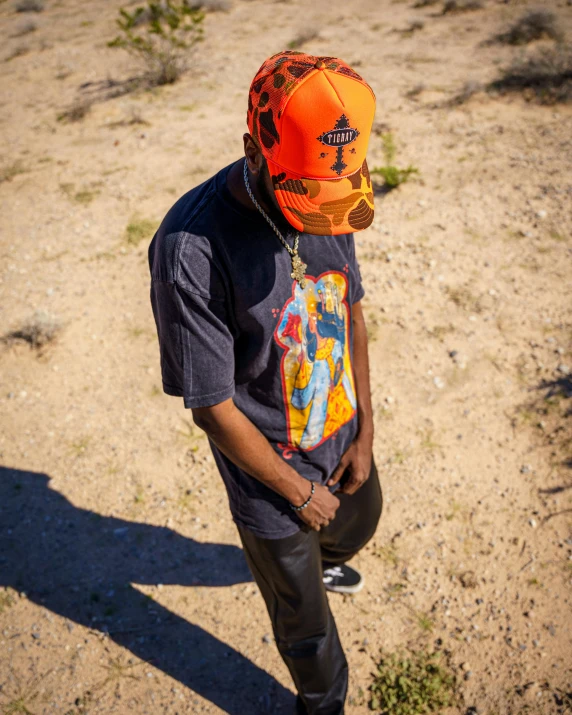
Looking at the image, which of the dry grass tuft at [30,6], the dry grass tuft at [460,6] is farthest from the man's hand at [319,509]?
the dry grass tuft at [30,6]

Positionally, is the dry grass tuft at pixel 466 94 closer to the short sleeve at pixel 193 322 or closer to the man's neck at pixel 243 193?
the man's neck at pixel 243 193

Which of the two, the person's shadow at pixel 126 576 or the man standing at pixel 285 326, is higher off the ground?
the man standing at pixel 285 326

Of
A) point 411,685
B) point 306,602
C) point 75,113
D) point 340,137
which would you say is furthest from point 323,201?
point 75,113

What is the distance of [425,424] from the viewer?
321cm

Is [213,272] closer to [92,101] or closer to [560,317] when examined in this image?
[560,317]

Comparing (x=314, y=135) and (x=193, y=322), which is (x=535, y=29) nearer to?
(x=314, y=135)

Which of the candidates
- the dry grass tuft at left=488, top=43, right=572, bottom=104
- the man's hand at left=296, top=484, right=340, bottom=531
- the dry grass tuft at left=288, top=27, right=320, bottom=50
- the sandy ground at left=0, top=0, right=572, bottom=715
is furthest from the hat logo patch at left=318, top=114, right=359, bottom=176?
the dry grass tuft at left=288, top=27, right=320, bottom=50

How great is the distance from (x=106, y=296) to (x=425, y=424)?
2.67 m

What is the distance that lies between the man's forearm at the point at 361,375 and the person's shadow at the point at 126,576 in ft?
3.91

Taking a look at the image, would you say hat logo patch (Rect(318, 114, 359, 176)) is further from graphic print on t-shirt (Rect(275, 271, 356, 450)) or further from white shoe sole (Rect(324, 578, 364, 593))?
white shoe sole (Rect(324, 578, 364, 593))

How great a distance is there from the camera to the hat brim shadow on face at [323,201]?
1.27m

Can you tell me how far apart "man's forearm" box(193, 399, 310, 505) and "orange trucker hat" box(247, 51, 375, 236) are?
1.76 feet

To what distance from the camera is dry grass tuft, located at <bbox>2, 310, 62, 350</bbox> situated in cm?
390

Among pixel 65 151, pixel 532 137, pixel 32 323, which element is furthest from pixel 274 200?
pixel 65 151
